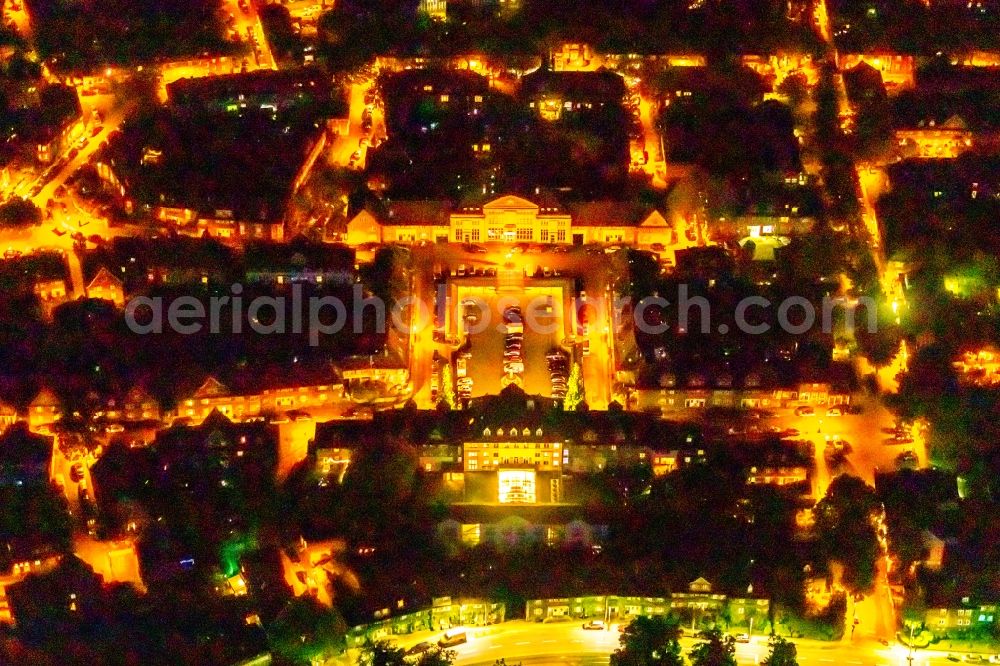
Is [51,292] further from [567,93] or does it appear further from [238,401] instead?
[567,93]

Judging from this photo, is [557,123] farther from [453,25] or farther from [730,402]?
[730,402]

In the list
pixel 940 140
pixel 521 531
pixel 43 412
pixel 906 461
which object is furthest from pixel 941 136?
pixel 43 412

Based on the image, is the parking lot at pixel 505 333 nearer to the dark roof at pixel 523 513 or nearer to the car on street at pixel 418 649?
the dark roof at pixel 523 513

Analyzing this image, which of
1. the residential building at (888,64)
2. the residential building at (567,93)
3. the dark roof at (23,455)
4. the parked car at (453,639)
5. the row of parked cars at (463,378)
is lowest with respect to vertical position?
the parked car at (453,639)

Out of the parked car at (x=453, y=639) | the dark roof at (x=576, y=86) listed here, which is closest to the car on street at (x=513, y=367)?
the parked car at (x=453, y=639)

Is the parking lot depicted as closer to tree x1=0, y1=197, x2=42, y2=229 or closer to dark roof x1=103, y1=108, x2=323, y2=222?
dark roof x1=103, y1=108, x2=323, y2=222

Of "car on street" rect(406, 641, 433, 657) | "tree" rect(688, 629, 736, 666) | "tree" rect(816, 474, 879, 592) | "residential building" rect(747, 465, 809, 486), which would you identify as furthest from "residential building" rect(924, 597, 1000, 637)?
"car on street" rect(406, 641, 433, 657)
